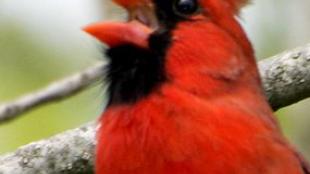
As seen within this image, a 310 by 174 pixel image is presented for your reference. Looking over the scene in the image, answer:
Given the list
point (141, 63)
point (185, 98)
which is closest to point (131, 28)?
point (141, 63)

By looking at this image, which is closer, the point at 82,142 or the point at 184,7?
the point at 184,7

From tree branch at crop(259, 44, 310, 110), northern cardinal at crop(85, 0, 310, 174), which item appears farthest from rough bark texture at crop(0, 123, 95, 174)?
tree branch at crop(259, 44, 310, 110)

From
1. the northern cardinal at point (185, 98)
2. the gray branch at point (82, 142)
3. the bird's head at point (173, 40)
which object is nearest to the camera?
the northern cardinal at point (185, 98)

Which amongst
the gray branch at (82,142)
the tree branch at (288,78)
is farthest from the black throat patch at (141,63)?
the tree branch at (288,78)

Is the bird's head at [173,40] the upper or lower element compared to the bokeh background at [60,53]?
lower

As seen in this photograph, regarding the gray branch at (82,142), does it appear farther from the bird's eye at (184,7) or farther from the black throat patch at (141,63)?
the bird's eye at (184,7)

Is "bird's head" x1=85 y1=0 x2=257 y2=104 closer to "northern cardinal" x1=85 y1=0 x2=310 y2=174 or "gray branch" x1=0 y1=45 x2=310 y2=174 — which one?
"northern cardinal" x1=85 y1=0 x2=310 y2=174

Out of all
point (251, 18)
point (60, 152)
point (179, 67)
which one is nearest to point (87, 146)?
point (60, 152)

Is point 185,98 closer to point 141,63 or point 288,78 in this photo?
point 141,63
